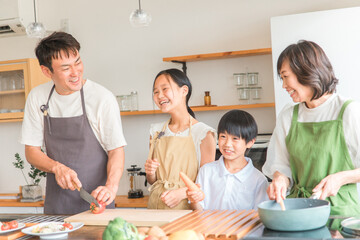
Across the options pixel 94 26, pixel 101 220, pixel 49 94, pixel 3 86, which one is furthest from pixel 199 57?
pixel 101 220

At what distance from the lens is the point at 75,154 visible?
2.33 meters

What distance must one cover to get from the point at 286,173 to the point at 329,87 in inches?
14.6

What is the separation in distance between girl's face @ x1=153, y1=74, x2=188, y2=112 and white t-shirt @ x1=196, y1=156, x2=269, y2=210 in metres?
0.33

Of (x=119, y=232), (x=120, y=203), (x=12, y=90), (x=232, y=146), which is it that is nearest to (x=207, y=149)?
(x=232, y=146)

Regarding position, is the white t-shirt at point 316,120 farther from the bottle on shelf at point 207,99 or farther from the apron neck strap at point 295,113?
the bottle on shelf at point 207,99

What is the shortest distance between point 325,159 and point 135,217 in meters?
0.72

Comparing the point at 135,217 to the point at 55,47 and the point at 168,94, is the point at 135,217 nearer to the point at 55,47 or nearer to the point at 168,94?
the point at 168,94

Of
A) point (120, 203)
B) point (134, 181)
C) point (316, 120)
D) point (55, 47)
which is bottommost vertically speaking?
point (120, 203)

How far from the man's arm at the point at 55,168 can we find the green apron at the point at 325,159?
0.90 meters

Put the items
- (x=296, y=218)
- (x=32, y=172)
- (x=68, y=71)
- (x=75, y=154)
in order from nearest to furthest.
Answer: (x=296, y=218) < (x=68, y=71) < (x=75, y=154) < (x=32, y=172)

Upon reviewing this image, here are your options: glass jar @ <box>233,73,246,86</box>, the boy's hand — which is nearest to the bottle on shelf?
glass jar @ <box>233,73,246,86</box>

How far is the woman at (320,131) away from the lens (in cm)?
173

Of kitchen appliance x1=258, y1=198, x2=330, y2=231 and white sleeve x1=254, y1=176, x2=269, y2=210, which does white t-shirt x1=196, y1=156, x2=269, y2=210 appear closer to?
white sleeve x1=254, y1=176, x2=269, y2=210

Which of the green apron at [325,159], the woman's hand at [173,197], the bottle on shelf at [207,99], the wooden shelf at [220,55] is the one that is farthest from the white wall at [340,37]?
the woman's hand at [173,197]
